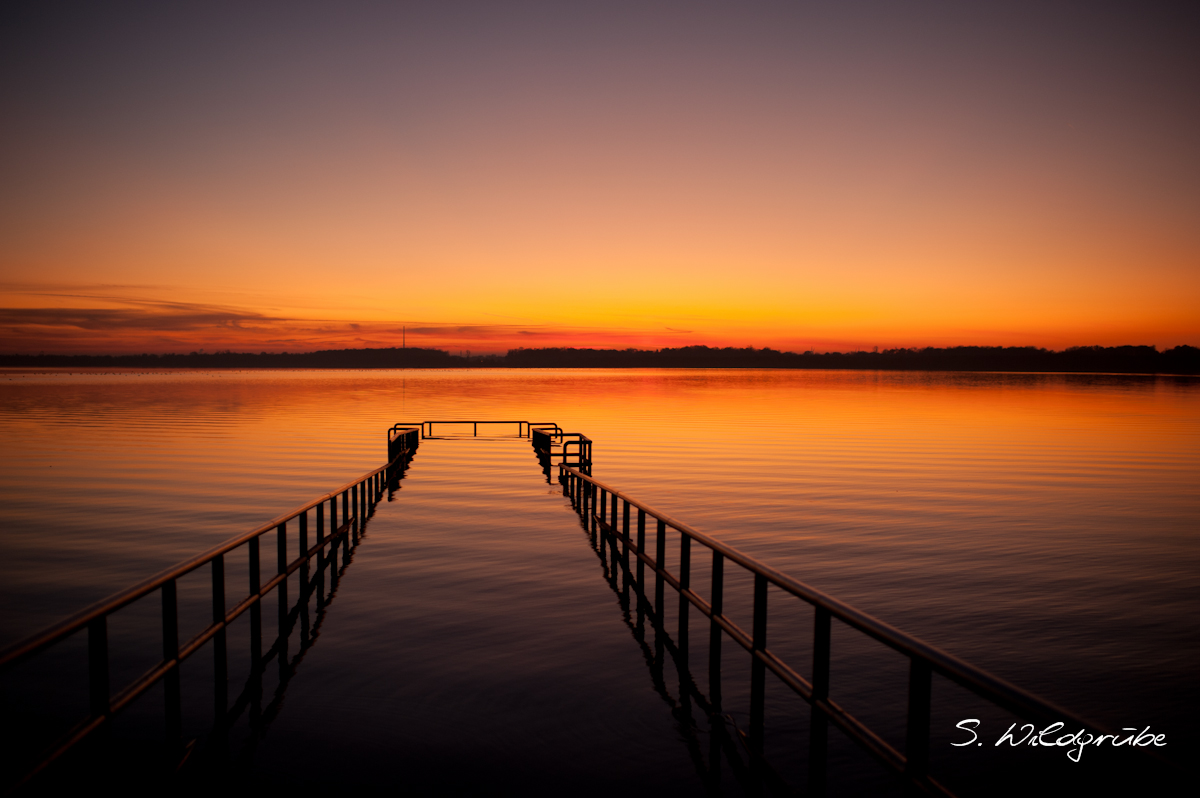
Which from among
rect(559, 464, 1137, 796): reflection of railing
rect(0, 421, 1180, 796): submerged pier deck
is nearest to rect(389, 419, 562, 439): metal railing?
rect(0, 421, 1180, 796): submerged pier deck

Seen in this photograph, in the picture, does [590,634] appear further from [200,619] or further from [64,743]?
[64,743]

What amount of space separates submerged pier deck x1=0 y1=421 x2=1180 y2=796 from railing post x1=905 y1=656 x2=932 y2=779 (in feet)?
0.03

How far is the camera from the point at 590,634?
11273 mm

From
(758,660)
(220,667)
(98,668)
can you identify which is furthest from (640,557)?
(98,668)

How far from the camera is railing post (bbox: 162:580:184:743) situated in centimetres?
555

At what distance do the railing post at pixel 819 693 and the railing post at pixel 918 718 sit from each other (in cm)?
82

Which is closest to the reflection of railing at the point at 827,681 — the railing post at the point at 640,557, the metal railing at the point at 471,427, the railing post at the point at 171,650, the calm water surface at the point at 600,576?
the calm water surface at the point at 600,576

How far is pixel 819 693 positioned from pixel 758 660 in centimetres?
108

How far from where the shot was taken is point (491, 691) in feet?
29.0

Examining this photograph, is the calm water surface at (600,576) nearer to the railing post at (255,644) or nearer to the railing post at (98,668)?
the railing post at (255,644)

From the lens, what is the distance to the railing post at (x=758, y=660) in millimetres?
5988

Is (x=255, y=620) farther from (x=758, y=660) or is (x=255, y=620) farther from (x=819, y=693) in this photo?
(x=819, y=693)

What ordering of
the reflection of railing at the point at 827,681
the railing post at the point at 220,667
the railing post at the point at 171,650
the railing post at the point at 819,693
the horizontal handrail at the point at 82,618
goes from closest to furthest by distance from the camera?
the reflection of railing at the point at 827,681
the horizontal handrail at the point at 82,618
the railing post at the point at 819,693
the railing post at the point at 171,650
the railing post at the point at 220,667

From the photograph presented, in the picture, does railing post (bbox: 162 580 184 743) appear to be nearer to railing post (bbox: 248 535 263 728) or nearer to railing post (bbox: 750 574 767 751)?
railing post (bbox: 248 535 263 728)
